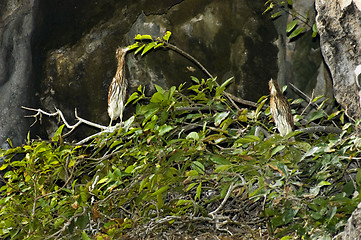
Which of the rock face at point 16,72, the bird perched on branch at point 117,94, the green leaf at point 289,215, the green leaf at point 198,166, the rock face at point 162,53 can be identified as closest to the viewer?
the green leaf at point 289,215

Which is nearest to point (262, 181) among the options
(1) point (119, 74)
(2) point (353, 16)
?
(2) point (353, 16)

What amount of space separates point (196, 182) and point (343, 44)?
0.97 metres

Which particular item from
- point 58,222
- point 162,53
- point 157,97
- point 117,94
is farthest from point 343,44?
point 162,53

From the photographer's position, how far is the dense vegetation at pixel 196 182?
266cm

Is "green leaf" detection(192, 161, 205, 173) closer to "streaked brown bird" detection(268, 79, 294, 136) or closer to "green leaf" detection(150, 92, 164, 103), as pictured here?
"green leaf" detection(150, 92, 164, 103)

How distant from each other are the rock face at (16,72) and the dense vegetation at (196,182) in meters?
0.97

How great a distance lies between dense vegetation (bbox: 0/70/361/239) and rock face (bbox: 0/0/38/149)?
3.20 ft

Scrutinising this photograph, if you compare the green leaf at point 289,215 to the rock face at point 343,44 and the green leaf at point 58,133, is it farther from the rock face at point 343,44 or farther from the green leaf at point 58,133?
the green leaf at point 58,133

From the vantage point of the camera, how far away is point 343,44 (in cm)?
276

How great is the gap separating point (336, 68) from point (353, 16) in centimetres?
27

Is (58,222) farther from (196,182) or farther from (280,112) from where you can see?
(280,112)

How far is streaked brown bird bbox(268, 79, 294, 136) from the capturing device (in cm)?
308

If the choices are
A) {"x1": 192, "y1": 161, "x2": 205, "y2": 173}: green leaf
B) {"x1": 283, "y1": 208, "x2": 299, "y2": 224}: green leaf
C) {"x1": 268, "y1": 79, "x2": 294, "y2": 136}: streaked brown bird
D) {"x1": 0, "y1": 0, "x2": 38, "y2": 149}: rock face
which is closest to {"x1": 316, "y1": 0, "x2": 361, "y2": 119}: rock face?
{"x1": 268, "y1": 79, "x2": 294, "y2": 136}: streaked brown bird

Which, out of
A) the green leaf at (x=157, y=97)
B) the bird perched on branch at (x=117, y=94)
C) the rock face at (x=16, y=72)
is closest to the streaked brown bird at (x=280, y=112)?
the green leaf at (x=157, y=97)
